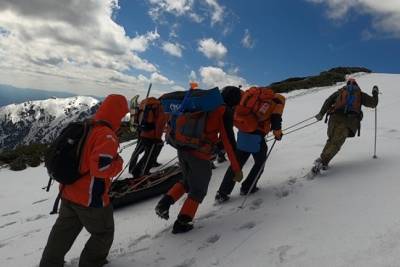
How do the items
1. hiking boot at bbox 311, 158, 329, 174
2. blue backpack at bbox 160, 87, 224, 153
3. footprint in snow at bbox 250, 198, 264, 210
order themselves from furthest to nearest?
hiking boot at bbox 311, 158, 329, 174
footprint in snow at bbox 250, 198, 264, 210
blue backpack at bbox 160, 87, 224, 153

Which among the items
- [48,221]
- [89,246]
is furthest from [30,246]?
[89,246]

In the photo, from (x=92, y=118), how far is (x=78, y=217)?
3.73ft

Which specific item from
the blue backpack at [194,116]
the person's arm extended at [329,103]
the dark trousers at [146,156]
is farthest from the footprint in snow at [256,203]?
the dark trousers at [146,156]

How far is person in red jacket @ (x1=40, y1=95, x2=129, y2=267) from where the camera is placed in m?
3.94

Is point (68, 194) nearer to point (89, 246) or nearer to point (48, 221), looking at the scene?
point (89, 246)

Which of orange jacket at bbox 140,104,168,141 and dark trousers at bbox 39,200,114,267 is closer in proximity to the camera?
dark trousers at bbox 39,200,114,267

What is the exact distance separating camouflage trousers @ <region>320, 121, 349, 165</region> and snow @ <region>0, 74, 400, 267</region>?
0.31 meters

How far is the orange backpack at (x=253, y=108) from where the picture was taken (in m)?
6.20

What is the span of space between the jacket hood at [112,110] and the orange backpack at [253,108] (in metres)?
2.49

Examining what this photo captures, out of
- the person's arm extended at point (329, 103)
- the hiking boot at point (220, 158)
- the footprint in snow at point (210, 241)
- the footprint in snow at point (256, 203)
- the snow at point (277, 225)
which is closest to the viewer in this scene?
the snow at point (277, 225)

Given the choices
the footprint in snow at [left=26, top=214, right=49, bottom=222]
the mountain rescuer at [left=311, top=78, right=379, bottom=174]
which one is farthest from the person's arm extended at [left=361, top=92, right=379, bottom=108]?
the footprint in snow at [left=26, top=214, right=49, bottom=222]

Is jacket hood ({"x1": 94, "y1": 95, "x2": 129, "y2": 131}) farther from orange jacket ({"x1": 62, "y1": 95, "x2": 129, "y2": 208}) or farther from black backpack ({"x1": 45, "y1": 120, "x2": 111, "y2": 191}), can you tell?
black backpack ({"x1": 45, "y1": 120, "x2": 111, "y2": 191})

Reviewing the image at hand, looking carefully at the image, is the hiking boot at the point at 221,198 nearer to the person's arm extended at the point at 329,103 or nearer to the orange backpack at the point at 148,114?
the person's arm extended at the point at 329,103

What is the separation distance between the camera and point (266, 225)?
5137 millimetres
